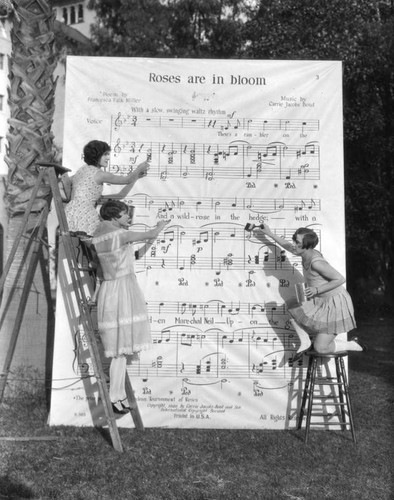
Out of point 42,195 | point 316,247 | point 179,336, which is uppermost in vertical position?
point 42,195

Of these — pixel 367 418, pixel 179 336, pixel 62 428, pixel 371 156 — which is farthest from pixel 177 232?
pixel 371 156

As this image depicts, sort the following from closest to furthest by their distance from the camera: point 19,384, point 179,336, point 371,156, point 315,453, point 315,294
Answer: point 315,453 → point 315,294 → point 179,336 → point 19,384 → point 371,156

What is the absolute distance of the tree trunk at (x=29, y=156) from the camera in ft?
21.2

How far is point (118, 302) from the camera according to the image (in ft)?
17.2

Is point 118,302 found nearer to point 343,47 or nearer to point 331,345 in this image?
point 331,345

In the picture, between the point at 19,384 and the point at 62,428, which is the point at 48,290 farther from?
the point at 62,428

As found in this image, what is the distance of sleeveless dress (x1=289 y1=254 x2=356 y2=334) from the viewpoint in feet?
17.6

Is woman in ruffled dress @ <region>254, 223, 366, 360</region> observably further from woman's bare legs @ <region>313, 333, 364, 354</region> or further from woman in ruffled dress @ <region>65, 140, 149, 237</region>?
woman in ruffled dress @ <region>65, 140, 149, 237</region>

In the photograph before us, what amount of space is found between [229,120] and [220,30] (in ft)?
44.6

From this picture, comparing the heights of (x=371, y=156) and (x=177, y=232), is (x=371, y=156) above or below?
above

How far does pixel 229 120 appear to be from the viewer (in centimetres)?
590

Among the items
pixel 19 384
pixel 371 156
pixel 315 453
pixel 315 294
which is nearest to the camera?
pixel 315 453

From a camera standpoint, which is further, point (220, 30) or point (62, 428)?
point (220, 30)

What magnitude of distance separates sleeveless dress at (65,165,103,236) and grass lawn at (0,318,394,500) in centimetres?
171
